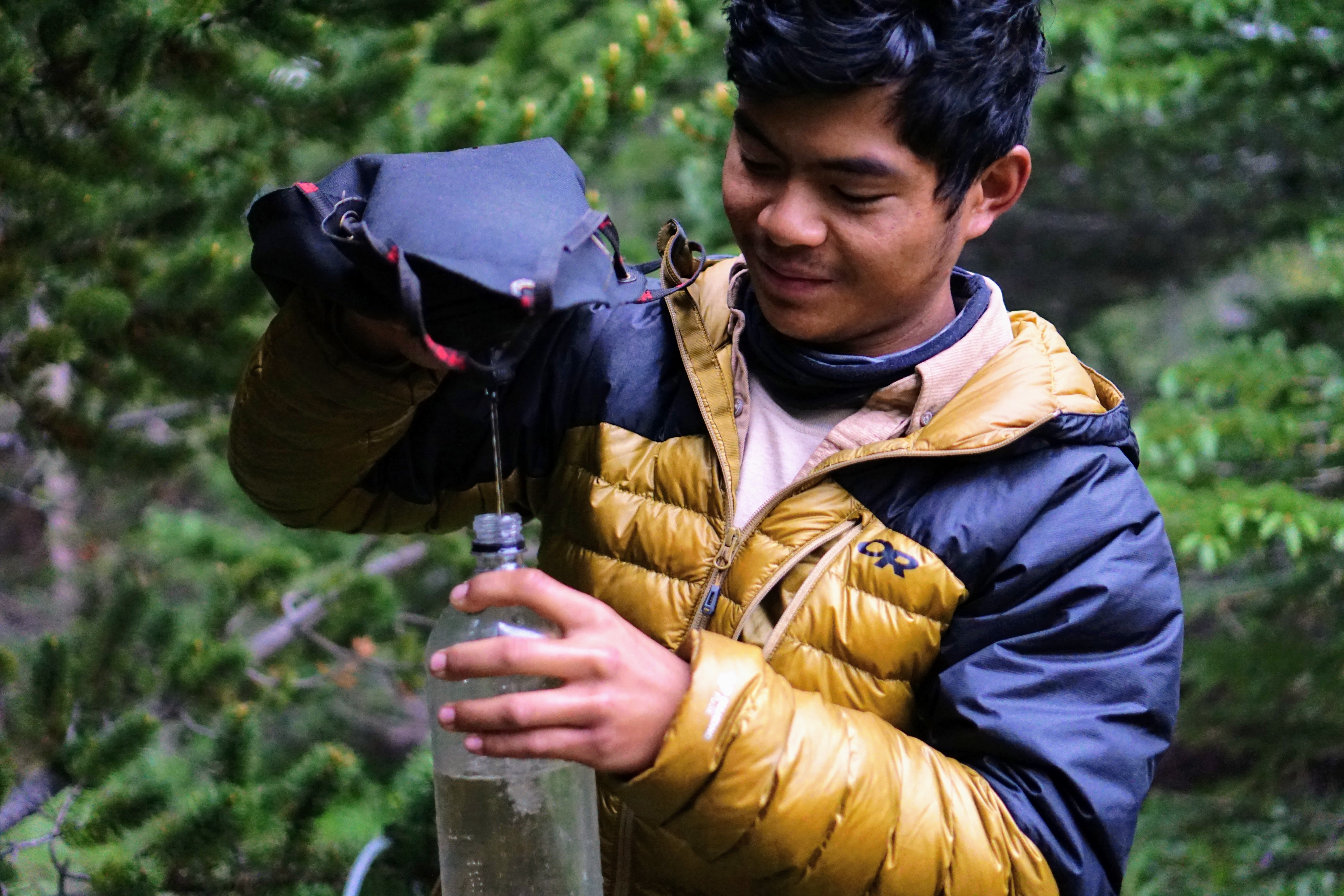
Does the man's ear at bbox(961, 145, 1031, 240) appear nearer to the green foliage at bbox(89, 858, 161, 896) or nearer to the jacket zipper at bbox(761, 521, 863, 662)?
the jacket zipper at bbox(761, 521, 863, 662)

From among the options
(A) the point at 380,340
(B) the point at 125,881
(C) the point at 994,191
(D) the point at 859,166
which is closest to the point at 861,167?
(D) the point at 859,166

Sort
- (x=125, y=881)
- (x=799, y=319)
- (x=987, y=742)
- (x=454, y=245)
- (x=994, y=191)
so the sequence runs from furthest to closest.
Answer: (x=125, y=881), (x=994, y=191), (x=799, y=319), (x=987, y=742), (x=454, y=245)

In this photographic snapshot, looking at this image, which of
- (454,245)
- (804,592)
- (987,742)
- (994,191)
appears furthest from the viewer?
(994,191)

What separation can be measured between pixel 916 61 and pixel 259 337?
1.95m

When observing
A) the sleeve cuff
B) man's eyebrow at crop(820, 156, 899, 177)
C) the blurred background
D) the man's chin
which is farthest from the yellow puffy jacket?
the blurred background

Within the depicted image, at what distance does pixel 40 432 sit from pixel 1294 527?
3.41 metres

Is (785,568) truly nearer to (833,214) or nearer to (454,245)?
(833,214)

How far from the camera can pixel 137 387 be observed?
2.82 metres

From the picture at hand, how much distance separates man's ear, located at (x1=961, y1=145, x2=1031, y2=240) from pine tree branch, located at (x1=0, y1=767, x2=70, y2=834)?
2177 millimetres

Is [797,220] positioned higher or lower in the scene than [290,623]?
higher

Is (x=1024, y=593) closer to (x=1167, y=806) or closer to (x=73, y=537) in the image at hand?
(x=1167, y=806)

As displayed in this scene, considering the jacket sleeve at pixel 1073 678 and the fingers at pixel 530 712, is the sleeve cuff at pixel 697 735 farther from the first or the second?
the jacket sleeve at pixel 1073 678

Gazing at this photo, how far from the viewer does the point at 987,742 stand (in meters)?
1.49

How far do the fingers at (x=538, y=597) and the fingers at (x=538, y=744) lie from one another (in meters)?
0.11
